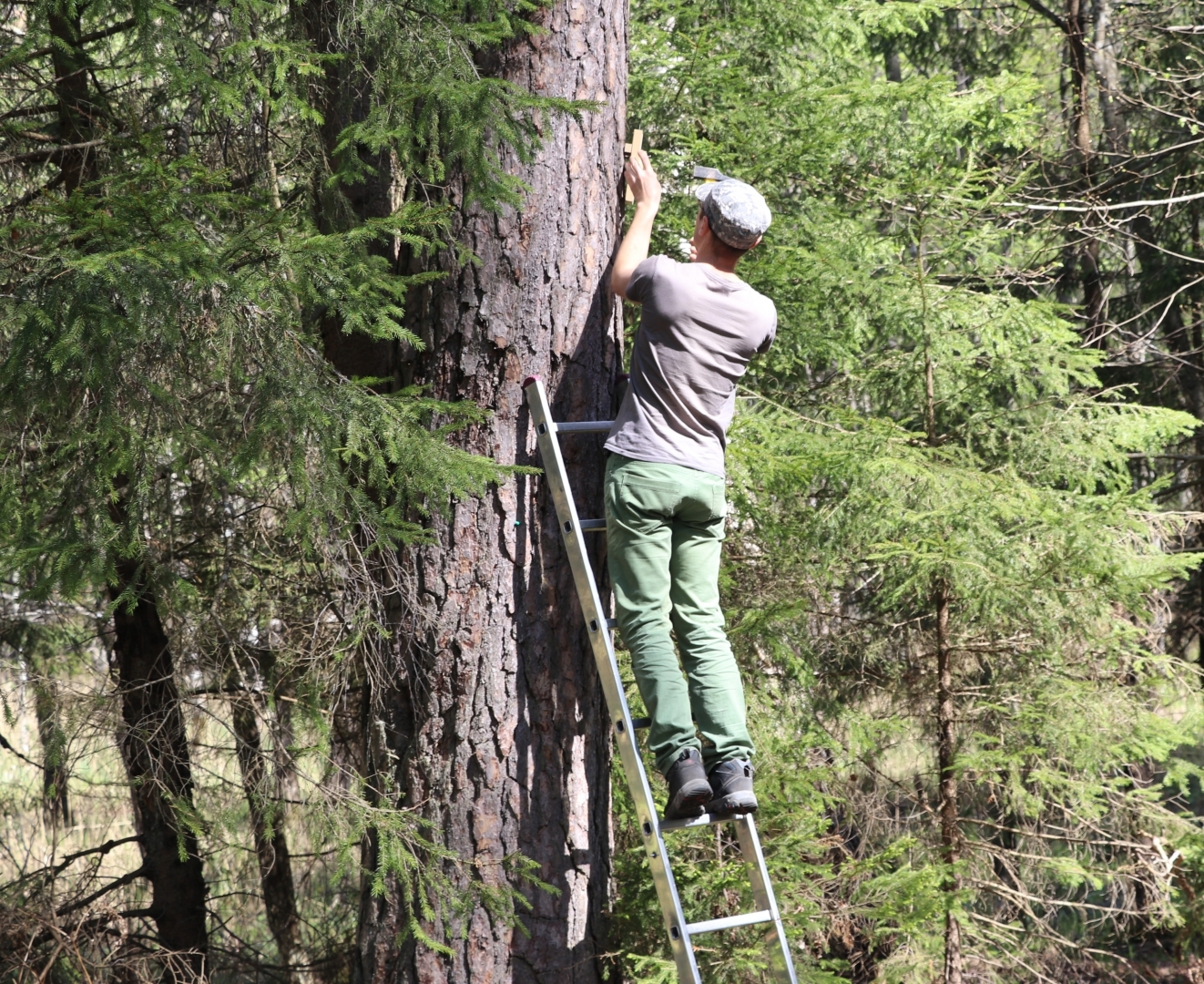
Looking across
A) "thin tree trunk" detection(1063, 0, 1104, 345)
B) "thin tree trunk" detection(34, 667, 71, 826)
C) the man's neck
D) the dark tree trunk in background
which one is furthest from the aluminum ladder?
"thin tree trunk" detection(1063, 0, 1104, 345)

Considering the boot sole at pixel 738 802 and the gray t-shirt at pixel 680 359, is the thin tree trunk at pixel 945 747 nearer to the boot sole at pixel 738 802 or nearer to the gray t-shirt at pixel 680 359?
the gray t-shirt at pixel 680 359

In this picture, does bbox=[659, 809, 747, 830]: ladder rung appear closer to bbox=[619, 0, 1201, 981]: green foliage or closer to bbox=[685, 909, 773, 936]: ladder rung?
bbox=[685, 909, 773, 936]: ladder rung

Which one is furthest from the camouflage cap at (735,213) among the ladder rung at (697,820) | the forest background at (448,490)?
the ladder rung at (697,820)

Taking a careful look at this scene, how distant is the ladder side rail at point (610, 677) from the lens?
364 centimetres

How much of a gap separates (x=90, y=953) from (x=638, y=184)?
4196 millimetres

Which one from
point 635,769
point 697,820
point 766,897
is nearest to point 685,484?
point 635,769

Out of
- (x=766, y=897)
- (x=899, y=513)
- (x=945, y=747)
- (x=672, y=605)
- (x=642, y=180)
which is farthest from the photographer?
(x=945, y=747)

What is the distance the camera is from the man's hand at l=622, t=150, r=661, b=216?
168 inches

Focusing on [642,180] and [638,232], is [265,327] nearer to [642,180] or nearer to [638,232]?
[638,232]

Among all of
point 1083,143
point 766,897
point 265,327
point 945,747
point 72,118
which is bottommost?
point 945,747

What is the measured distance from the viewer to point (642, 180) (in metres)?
4.33

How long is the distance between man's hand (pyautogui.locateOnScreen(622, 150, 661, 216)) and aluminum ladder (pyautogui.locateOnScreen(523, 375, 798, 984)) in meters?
0.80

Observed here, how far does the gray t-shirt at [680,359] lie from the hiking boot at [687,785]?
98 centimetres

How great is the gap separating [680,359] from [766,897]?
1826 mm
